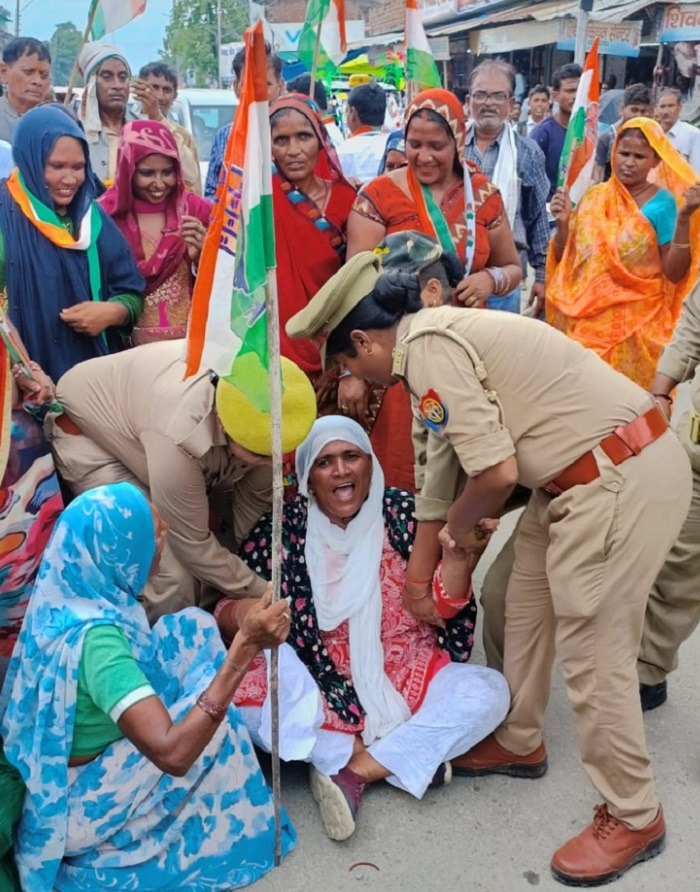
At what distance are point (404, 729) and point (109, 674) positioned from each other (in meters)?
0.97

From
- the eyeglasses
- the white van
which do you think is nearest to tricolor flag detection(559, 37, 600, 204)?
the eyeglasses

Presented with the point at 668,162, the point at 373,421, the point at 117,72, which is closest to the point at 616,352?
the point at 668,162

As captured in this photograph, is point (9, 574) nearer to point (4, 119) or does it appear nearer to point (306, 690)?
point (306, 690)

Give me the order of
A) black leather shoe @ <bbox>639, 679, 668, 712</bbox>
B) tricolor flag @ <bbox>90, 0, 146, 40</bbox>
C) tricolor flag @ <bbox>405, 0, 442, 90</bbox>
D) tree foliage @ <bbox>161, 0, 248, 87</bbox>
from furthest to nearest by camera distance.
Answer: tree foliage @ <bbox>161, 0, 248, 87</bbox>, tricolor flag @ <bbox>405, 0, 442, 90</bbox>, tricolor flag @ <bbox>90, 0, 146, 40</bbox>, black leather shoe @ <bbox>639, 679, 668, 712</bbox>

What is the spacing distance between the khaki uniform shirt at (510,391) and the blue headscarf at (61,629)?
2.25 ft

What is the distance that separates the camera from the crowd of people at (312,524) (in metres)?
2.06

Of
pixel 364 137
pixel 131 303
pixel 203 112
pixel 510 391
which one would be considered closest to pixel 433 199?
pixel 131 303

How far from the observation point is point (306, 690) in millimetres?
2609

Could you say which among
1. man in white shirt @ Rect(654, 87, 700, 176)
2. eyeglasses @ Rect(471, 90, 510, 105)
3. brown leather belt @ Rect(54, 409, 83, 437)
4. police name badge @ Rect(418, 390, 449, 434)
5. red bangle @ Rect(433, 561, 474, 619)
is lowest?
red bangle @ Rect(433, 561, 474, 619)

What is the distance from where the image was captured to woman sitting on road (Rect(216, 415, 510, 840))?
8.38 ft

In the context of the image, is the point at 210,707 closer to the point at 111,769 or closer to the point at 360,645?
the point at 111,769

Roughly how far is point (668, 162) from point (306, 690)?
299 cm

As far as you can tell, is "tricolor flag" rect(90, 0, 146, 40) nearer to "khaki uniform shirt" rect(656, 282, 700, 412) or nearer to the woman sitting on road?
the woman sitting on road

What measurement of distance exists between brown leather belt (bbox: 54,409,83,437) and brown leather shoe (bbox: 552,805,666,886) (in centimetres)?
175
